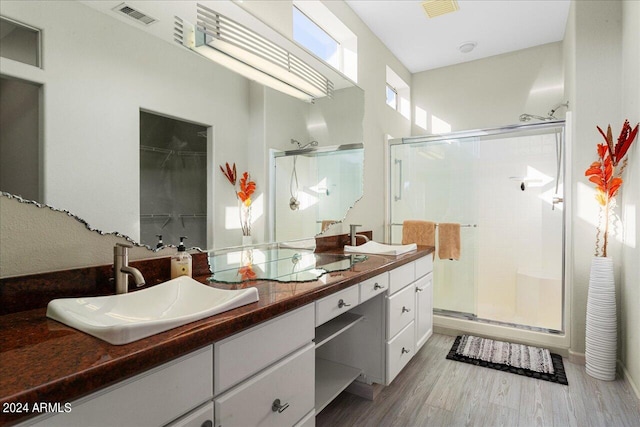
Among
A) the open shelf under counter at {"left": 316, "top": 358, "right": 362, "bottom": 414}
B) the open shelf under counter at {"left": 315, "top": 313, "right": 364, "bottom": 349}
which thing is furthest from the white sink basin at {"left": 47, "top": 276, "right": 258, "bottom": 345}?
the open shelf under counter at {"left": 316, "top": 358, "right": 362, "bottom": 414}

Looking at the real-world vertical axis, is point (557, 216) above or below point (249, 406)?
above

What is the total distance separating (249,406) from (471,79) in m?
3.76

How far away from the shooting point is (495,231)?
3867 mm

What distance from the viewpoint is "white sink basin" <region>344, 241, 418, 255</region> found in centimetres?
235

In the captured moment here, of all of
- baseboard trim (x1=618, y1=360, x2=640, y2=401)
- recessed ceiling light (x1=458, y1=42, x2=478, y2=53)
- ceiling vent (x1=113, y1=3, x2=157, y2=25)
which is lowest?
baseboard trim (x1=618, y1=360, x2=640, y2=401)

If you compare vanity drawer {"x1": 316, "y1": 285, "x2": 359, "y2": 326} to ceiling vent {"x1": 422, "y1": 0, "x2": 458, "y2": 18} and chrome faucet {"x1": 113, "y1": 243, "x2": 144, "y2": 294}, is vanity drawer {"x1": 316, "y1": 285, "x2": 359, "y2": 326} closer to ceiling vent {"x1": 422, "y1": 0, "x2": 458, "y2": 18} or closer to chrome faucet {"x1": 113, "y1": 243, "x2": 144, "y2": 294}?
chrome faucet {"x1": 113, "y1": 243, "x2": 144, "y2": 294}

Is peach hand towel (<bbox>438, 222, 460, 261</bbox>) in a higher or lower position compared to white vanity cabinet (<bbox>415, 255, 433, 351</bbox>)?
higher

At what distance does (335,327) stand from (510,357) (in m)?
1.59

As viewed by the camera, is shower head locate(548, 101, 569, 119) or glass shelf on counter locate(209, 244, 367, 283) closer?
glass shelf on counter locate(209, 244, 367, 283)

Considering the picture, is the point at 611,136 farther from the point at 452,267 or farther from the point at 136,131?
the point at 136,131

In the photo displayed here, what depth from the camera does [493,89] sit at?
355cm

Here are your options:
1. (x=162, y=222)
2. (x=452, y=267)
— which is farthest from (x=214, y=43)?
(x=452, y=267)

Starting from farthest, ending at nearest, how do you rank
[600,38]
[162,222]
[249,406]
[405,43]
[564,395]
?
[405,43], [600,38], [564,395], [162,222], [249,406]

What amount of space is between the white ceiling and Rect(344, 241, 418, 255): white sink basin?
1844mm
